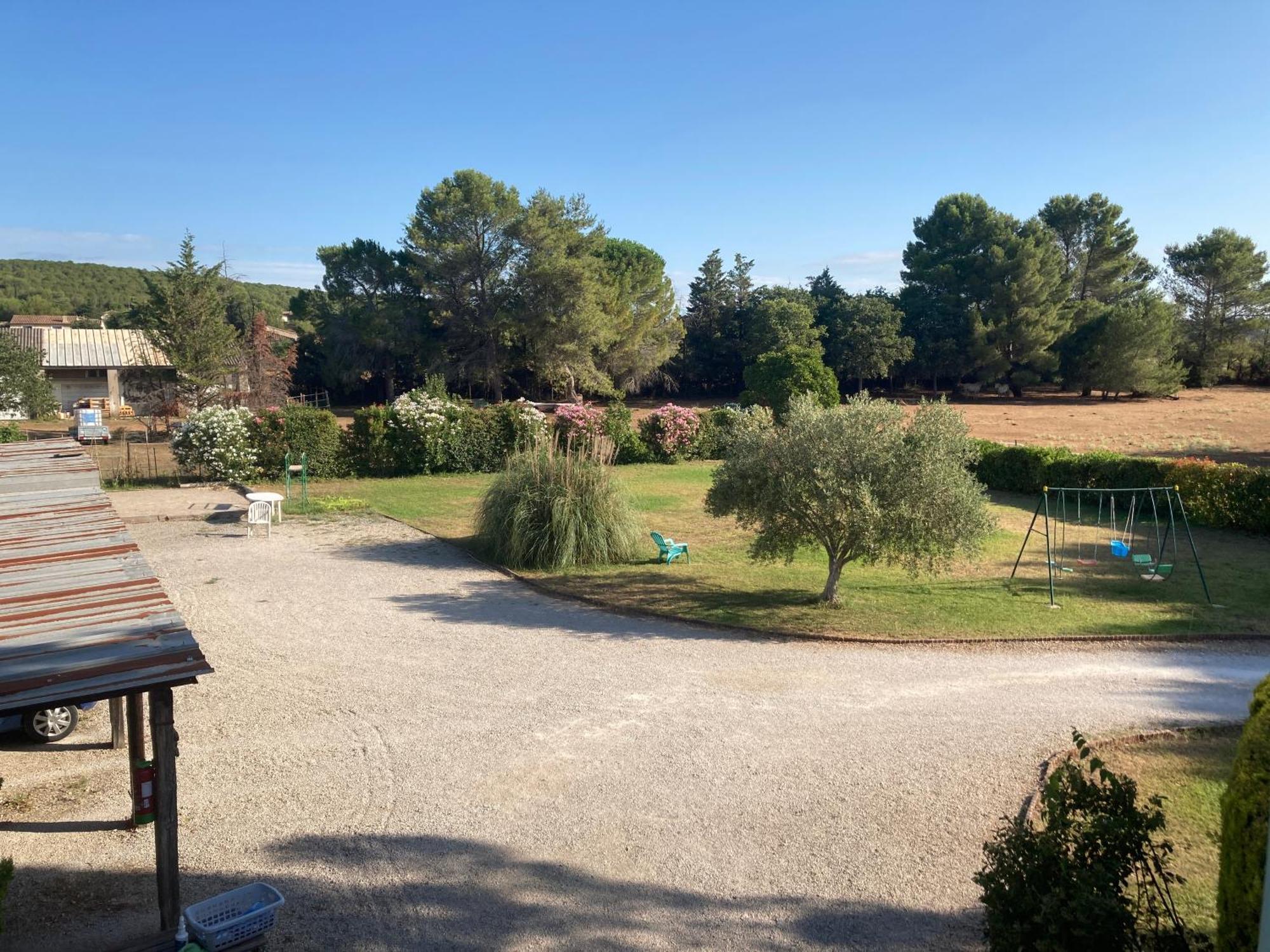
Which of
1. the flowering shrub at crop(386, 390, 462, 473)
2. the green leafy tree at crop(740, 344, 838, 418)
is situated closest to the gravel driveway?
the flowering shrub at crop(386, 390, 462, 473)

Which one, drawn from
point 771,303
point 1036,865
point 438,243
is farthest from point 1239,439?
point 1036,865

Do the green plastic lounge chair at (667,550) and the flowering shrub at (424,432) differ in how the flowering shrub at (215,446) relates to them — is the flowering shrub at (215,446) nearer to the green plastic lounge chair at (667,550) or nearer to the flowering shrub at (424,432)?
the flowering shrub at (424,432)

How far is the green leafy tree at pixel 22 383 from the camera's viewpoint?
32.8m

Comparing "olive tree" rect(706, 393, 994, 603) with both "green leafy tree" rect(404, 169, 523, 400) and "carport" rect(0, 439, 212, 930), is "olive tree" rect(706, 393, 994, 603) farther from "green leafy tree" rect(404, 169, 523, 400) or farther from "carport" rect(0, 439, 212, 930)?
"green leafy tree" rect(404, 169, 523, 400)

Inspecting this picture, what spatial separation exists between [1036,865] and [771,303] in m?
55.7

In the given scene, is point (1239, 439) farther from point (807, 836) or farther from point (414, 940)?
point (414, 940)

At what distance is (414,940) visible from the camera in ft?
16.0

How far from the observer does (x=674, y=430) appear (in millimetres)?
29953

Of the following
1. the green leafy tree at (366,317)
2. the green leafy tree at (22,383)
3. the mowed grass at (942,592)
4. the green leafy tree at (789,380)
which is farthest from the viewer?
the green leafy tree at (366,317)

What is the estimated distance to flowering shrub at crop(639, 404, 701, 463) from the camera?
2988cm

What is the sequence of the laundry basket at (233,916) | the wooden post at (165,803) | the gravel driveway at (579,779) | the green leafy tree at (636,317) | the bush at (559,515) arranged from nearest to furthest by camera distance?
the laundry basket at (233,916) → the wooden post at (165,803) → the gravel driveway at (579,779) → the bush at (559,515) → the green leafy tree at (636,317)

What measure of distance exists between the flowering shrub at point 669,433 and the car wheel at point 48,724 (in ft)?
75.6

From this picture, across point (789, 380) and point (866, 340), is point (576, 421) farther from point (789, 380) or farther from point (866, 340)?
point (866, 340)

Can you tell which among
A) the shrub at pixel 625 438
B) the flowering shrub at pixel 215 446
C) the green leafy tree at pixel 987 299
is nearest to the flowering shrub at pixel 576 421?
the shrub at pixel 625 438
